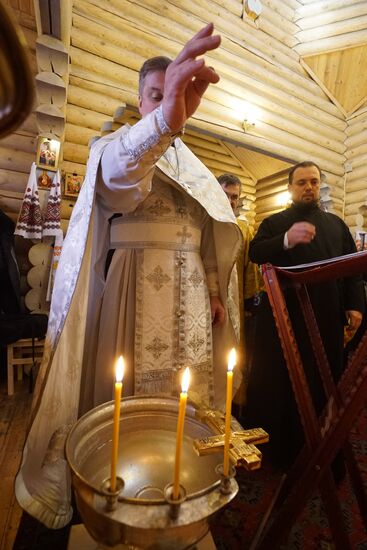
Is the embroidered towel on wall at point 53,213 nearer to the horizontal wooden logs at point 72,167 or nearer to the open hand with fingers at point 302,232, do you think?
the horizontal wooden logs at point 72,167

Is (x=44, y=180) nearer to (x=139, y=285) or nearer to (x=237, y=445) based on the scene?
(x=139, y=285)

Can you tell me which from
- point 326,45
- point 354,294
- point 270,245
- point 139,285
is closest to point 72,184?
point 270,245

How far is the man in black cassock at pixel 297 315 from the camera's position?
2.03m

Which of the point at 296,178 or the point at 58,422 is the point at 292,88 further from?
the point at 58,422

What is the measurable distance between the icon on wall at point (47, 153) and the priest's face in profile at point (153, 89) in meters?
2.79

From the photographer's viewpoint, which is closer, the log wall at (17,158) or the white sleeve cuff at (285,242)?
the white sleeve cuff at (285,242)

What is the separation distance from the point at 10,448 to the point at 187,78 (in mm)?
2464

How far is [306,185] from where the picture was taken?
92.3 inches

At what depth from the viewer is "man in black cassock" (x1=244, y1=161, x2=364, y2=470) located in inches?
80.0

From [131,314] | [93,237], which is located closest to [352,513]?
[131,314]

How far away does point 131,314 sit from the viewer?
Result: 1.43 m

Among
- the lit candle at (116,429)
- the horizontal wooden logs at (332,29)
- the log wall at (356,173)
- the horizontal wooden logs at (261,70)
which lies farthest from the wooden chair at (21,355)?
the horizontal wooden logs at (332,29)

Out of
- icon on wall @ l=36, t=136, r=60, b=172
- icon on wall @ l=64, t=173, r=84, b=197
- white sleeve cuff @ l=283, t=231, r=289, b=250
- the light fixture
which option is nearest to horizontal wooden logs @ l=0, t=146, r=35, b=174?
icon on wall @ l=36, t=136, r=60, b=172

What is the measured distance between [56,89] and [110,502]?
3894 millimetres
